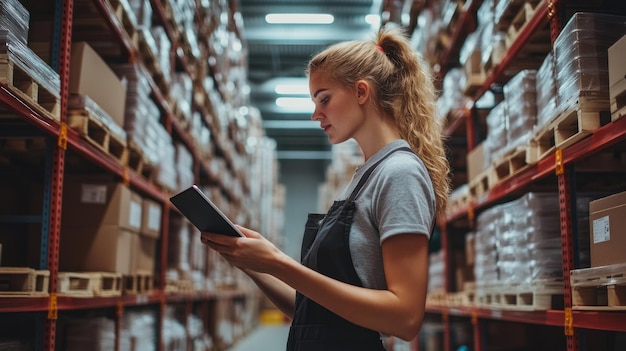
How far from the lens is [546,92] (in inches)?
168

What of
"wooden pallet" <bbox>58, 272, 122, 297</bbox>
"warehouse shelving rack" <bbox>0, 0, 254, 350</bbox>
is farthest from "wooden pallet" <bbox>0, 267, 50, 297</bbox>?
"wooden pallet" <bbox>58, 272, 122, 297</bbox>

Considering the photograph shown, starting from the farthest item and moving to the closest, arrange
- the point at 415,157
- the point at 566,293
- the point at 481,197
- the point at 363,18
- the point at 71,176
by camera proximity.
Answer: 1. the point at 363,18
2. the point at 481,197
3. the point at 71,176
4. the point at 566,293
5. the point at 415,157

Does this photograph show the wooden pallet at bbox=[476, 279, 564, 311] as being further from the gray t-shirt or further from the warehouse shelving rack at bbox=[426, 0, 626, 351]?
the gray t-shirt

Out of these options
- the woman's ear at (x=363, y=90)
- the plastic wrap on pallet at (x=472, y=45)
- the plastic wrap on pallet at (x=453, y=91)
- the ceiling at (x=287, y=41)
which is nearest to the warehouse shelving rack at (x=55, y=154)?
the woman's ear at (x=363, y=90)

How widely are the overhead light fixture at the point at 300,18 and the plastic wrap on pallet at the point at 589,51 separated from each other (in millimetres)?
11092

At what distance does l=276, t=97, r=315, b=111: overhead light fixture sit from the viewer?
64.3 ft

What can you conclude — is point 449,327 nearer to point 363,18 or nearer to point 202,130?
point 202,130

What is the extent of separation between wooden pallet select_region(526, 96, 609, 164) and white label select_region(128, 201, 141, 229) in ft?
9.72

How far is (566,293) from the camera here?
12.2 ft

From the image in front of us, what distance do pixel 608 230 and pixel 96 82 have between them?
336 cm

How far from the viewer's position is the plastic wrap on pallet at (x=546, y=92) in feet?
13.5

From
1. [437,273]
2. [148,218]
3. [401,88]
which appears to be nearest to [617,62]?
[401,88]

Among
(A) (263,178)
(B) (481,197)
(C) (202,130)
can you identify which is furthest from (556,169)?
(A) (263,178)

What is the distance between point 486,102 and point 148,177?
3277 millimetres
